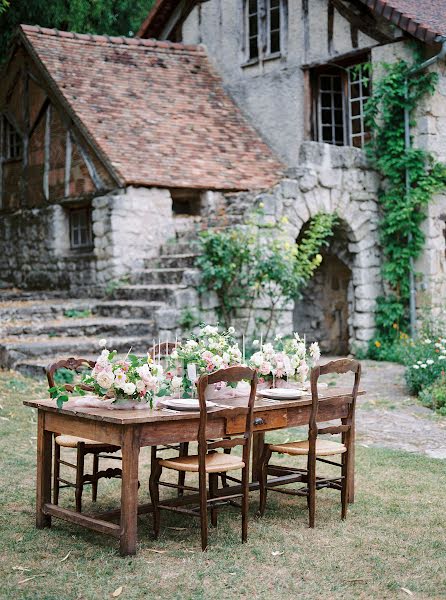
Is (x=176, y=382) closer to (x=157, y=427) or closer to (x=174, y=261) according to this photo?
(x=157, y=427)

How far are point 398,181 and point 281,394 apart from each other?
887 centimetres

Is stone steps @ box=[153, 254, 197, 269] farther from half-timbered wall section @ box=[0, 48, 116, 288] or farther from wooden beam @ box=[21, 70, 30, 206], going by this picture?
wooden beam @ box=[21, 70, 30, 206]

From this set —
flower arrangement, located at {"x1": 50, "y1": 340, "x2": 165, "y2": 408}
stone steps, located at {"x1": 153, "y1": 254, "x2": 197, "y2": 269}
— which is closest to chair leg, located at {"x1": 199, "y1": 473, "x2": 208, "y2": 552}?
flower arrangement, located at {"x1": 50, "y1": 340, "x2": 165, "y2": 408}

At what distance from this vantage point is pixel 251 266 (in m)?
12.2

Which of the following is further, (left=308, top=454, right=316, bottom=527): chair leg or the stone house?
the stone house

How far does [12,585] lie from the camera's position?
4.48 meters

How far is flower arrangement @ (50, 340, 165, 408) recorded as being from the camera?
16.8ft

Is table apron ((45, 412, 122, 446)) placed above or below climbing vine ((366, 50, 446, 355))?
below

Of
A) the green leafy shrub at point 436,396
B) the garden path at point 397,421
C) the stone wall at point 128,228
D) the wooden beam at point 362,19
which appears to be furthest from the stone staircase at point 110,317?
the wooden beam at point 362,19

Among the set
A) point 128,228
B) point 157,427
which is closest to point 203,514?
point 157,427

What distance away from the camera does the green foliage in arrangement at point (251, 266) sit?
12.1 metres

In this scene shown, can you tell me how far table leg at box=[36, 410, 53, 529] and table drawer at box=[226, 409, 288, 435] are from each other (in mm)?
1132

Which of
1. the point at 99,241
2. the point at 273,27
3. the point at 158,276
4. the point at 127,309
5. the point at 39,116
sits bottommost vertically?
the point at 127,309

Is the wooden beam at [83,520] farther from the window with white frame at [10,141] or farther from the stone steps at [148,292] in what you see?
the window with white frame at [10,141]
